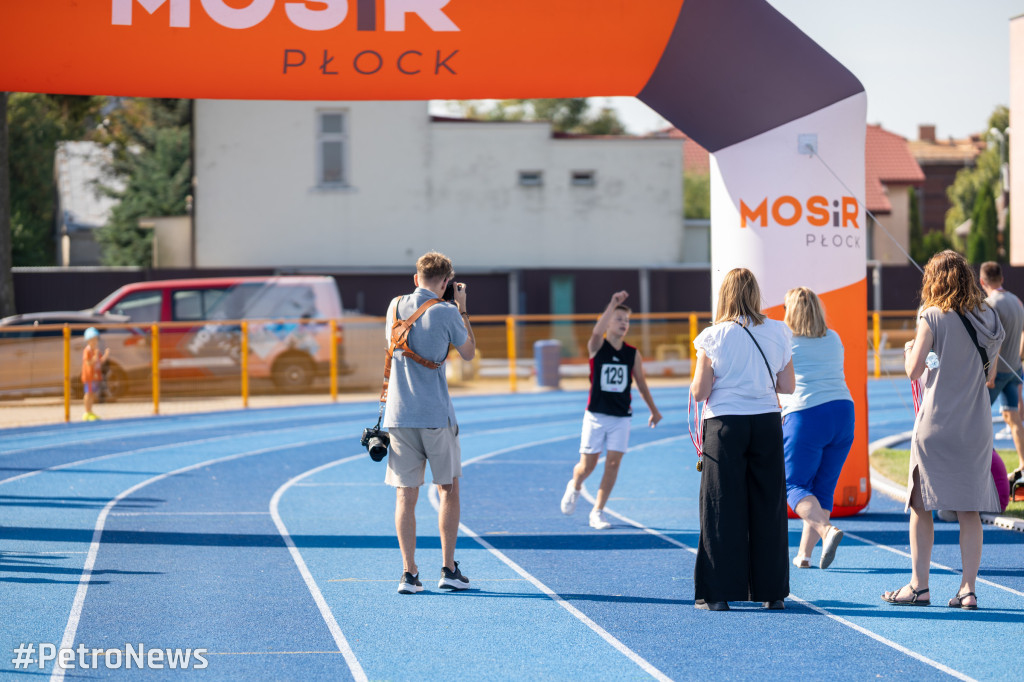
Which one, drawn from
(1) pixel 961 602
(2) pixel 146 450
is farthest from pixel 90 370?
(1) pixel 961 602

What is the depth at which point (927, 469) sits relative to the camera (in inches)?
266

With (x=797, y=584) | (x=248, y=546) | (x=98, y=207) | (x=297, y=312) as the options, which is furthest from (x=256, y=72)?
(x=98, y=207)

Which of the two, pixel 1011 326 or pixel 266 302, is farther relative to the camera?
pixel 266 302

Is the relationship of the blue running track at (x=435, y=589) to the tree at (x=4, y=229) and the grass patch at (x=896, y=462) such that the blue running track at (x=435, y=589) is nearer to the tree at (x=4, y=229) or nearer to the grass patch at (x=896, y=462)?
the grass patch at (x=896, y=462)

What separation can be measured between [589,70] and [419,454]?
11.2 ft

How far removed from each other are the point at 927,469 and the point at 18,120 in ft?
157

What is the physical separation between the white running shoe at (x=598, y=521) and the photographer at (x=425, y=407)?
103 inches

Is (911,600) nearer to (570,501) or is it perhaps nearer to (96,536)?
(570,501)

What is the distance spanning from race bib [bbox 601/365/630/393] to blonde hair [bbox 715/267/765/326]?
9.04 feet

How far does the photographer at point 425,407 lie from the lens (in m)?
7.23

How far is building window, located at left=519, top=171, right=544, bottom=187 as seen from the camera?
3384 cm

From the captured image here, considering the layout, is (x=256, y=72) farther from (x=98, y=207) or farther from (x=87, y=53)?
(x=98, y=207)

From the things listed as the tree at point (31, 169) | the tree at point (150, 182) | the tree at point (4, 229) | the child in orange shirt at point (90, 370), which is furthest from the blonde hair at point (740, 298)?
the tree at point (31, 169)

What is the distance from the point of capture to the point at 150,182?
162 feet
